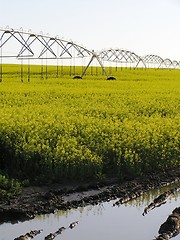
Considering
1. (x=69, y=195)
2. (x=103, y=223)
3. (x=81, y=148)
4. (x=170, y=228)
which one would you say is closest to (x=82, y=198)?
(x=69, y=195)

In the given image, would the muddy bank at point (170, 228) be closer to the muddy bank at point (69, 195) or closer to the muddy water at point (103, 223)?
the muddy water at point (103, 223)

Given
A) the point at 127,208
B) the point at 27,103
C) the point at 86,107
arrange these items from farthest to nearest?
the point at 27,103
the point at 86,107
the point at 127,208

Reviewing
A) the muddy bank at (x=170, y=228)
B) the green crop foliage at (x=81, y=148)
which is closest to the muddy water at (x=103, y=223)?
the muddy bank at (x=170, y=228)

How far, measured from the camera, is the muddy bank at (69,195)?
9.41 metres

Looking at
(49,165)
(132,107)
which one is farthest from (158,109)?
(49,165)

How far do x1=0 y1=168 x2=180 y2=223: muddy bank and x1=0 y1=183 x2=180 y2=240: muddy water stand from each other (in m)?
0.21

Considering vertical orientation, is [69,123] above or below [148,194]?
above

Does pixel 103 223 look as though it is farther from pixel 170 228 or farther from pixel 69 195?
pixel 69 195

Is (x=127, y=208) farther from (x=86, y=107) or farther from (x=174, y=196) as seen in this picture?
(x=86, y=107)

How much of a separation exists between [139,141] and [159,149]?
58cm

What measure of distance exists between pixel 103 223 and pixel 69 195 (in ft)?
4.79

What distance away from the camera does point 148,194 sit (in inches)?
428

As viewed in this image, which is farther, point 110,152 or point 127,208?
point 110,152

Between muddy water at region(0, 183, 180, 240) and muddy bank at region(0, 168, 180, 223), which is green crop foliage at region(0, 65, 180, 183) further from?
muddy water at region(0, 183, 180, 240)
